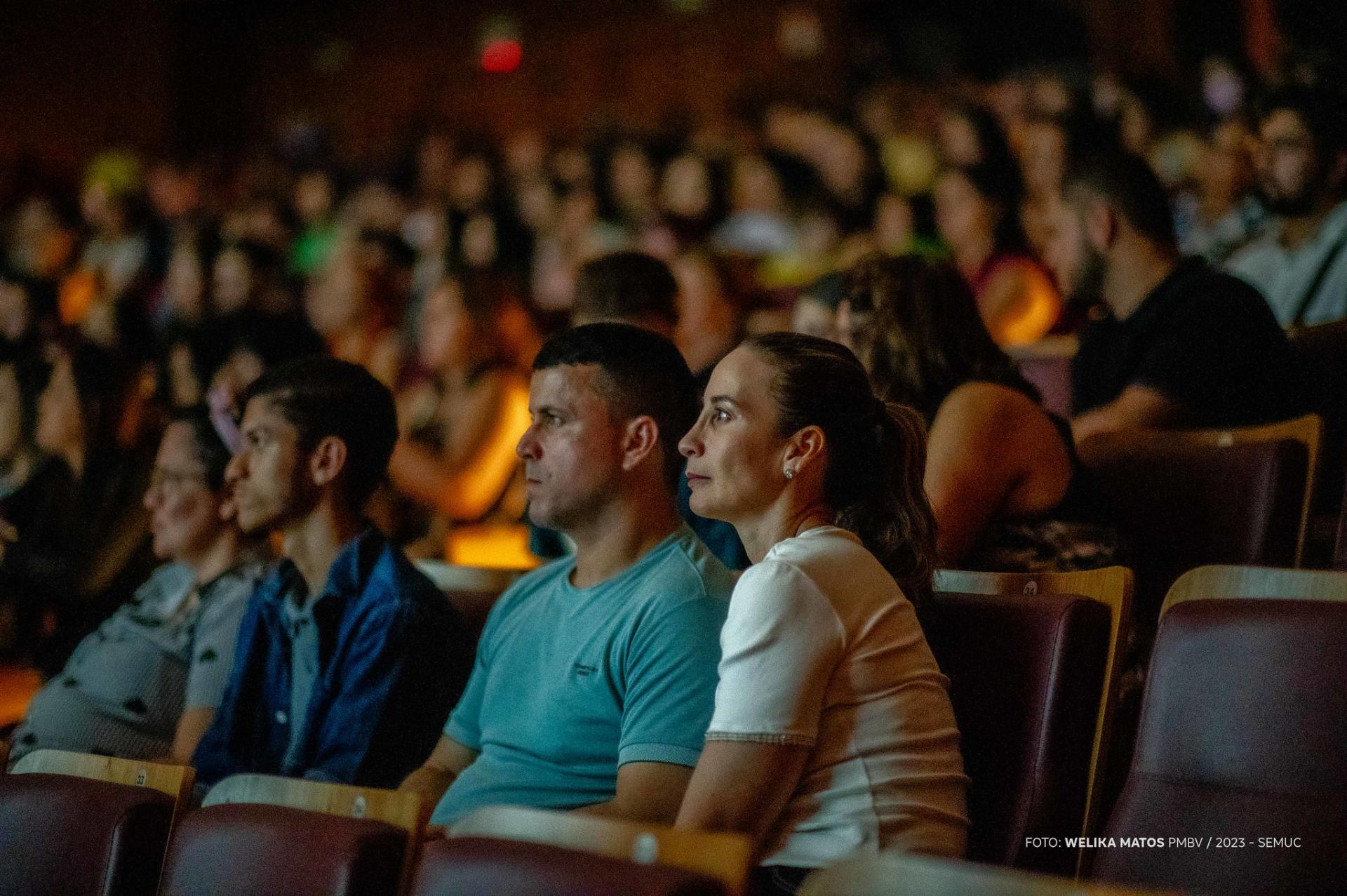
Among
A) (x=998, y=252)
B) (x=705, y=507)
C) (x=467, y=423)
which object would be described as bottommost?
(x=705, y=507)

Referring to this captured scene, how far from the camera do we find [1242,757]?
1.37 metres

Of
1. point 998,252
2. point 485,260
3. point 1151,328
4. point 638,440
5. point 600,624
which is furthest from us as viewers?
point 485,260

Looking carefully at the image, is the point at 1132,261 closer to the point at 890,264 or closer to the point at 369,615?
the point at 890,264

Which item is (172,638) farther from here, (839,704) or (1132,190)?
(1132,190)

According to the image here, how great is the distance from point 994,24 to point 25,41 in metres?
6.01

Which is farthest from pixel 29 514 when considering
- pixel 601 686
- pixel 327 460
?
pixel 601 686

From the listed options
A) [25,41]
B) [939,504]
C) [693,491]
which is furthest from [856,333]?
[25,41]

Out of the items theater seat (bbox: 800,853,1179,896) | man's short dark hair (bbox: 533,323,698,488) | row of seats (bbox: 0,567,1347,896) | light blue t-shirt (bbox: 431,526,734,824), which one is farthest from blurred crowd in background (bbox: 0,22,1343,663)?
theater seat (bbox: 800,853,1179,896)

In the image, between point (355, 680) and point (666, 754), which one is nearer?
point (666, 754)

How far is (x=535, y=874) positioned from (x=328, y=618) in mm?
975

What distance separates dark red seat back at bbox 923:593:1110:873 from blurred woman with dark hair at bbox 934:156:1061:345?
204 cm

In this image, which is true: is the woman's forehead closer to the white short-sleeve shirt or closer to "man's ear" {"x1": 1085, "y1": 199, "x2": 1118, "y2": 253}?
the white short-sleeve shirt

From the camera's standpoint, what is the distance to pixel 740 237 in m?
5.34

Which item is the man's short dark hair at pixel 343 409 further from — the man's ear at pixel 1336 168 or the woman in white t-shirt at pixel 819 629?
the man's ear at pixel 1336 168
